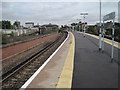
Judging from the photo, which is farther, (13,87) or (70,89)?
(13,87)

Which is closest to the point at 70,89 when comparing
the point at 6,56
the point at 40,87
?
the point at 40,87

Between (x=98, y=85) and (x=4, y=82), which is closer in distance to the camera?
(x=98, y=85)

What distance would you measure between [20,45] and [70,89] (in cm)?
1582

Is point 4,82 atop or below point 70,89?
below

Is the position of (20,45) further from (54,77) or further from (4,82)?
(54,77)

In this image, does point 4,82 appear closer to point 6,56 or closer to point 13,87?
point 13,87

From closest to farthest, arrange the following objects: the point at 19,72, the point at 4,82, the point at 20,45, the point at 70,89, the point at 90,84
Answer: the point at 70,89 < the point at 90,84 < the point at 4,82 < the point at 19,72 < the point at 20,45

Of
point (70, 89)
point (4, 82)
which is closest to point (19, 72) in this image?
point (4, 82)

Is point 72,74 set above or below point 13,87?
above

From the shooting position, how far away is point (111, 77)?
6.48 metres

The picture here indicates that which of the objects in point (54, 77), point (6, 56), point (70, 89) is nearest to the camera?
point (70, 89)

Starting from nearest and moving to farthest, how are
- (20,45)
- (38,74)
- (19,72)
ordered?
1. (38,74)
2. (19,72)
3. (20,45)

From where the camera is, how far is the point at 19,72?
10.1 metres

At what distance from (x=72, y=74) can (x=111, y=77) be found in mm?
1430
